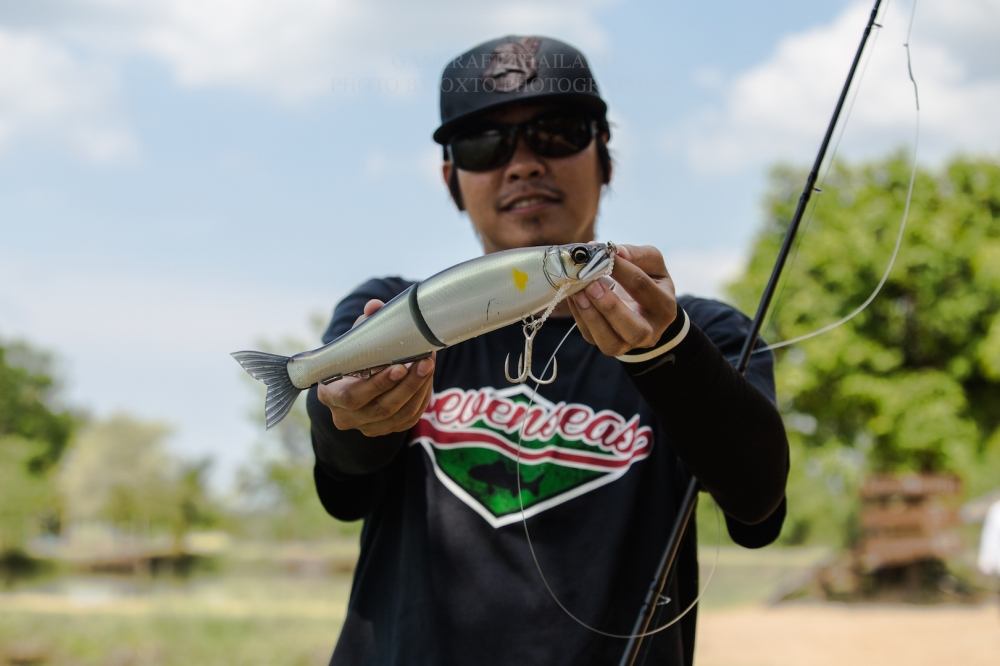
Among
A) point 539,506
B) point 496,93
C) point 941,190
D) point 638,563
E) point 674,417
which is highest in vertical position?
point 941,190

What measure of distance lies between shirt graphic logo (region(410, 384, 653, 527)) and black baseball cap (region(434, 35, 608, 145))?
72cm

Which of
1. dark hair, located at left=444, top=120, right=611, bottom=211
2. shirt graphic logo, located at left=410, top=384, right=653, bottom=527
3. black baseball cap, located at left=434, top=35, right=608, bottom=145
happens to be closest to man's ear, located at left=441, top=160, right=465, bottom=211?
dark hair, located at left=444, top=120, right=611, bottom=211

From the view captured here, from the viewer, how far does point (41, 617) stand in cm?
1708

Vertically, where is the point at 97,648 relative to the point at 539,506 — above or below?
below

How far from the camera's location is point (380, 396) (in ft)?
6.31

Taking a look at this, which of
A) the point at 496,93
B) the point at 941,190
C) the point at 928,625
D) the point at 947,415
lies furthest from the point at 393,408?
the point at 941,190

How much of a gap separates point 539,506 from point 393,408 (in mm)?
525

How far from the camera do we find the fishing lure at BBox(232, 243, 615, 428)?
170cm

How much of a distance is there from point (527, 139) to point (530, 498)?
89 centimetres

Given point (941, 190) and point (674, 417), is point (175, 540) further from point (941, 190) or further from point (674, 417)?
point (674, 417)

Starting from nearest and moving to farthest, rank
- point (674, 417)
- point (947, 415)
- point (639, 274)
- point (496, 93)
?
1. point (639, 274)
2. point (674, 417)
3. point (496, 93)
4. point (947, 415)

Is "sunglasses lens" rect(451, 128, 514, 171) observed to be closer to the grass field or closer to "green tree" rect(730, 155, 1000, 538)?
the grass field

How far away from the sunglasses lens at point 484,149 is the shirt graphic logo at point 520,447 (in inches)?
22.4

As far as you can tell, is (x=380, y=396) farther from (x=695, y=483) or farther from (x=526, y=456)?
(x=695, y=483)
